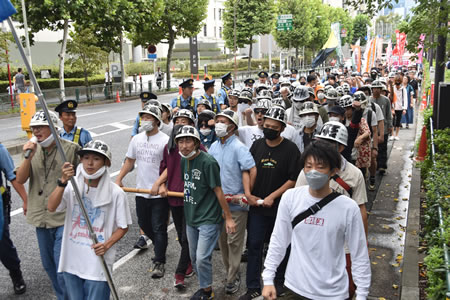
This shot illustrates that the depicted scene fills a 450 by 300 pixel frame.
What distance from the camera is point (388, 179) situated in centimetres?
1027

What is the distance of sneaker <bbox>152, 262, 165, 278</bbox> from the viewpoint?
561 centimetres

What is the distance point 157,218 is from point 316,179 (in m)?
2.96

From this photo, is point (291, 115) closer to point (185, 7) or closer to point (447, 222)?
point (447, 222)

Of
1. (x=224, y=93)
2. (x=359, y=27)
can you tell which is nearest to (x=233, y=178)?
(x=224, y=93)

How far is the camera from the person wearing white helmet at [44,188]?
4438mm

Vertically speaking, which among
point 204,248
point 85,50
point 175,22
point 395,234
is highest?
point 175,22

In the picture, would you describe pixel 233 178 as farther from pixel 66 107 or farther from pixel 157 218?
pixel 66 107

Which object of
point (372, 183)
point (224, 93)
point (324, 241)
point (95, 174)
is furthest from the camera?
point (224, 93)

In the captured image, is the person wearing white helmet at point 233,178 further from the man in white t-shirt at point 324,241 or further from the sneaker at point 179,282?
the man in white t-shirt at point 324,241

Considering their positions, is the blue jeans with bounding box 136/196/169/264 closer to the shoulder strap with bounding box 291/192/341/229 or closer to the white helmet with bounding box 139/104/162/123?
the white helmet with bounding box 139/104/162/123

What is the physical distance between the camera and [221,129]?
5.11 metres

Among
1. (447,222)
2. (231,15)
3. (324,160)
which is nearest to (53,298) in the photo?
(324,160)

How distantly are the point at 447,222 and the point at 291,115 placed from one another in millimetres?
3733

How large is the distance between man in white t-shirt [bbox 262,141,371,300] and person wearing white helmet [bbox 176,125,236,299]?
1639 mm
